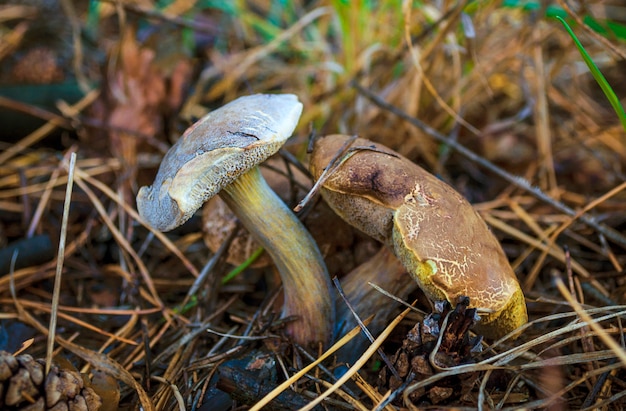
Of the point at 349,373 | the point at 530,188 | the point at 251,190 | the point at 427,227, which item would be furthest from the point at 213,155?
the point at 530,188

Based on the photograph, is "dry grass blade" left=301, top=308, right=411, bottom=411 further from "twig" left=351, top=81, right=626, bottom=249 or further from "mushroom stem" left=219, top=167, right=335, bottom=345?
"twig" left=351, top=81, right=626, bottom=249

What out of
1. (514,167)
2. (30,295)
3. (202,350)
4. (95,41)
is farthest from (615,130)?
(95,41)

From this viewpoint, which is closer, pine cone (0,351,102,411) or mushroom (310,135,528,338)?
pine cone (0,351,102,411)

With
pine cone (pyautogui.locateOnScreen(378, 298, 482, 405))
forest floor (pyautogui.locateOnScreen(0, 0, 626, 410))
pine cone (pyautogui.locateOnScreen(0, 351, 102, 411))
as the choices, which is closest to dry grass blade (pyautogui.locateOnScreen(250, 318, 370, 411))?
forest floor (pyautogui.locateOnScreen(0, 0, 626, 410))

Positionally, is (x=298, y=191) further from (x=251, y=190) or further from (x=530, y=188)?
(x=530, y=188)

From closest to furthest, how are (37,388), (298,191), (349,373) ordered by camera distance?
(37,388) → (349,373) → (298,191)
